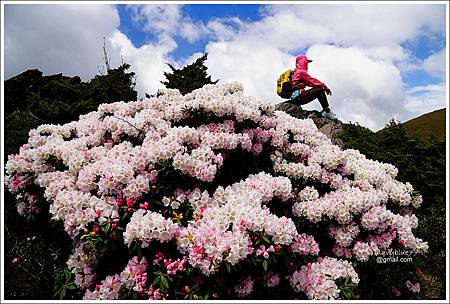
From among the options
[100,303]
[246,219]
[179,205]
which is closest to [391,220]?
[246,219]

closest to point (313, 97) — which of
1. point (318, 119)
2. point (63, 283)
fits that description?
point (318, 119)

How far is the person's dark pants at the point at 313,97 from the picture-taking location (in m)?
9.70

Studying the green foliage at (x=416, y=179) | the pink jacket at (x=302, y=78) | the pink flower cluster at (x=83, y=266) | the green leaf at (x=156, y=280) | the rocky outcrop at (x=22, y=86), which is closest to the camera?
the green leaf at (x=156, y=280)

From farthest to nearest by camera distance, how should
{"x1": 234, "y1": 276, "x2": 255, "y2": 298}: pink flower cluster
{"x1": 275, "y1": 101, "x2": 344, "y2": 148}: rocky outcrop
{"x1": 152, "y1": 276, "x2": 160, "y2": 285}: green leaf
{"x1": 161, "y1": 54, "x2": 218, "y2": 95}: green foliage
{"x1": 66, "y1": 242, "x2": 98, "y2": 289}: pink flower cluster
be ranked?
{"x1": 161, "y1": 54, "x2": 218, "y2": 95}: green foliage → {"x1": 275, "y1": 101, "x2": 344, "y2": 148}: rocky outcrop → {"x1": 66, "y1": 242, "x2": 98, "y2": 289}: pink flower cluster → {"x1": 234, "y1": 276, "x2": 255, "y2": 298}: pink flower cluster → {"x1": 152, "y1": 276, "x2": 160, "y2": 285}: green leaf

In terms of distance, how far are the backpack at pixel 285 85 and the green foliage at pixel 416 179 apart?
1.50 meters

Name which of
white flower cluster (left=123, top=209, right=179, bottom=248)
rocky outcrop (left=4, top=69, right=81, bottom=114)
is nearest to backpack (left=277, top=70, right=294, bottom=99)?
rocky outcrop (left=4, top=69, right=81, bottom=114)

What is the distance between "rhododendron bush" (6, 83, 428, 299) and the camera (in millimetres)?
3439

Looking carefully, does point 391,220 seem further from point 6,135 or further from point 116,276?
point 6,135

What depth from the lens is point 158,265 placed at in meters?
3.46

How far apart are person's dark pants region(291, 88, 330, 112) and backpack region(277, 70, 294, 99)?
0.72 ft

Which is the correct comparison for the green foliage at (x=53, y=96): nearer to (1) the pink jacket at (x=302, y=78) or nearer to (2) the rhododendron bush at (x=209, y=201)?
(2) the rhododendron bush at (x=209, y=201)

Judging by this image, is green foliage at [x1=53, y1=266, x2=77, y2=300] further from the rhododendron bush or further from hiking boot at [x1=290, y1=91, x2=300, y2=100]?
hiking boot at [x1=290, y1=91, x2=300, y2=100]

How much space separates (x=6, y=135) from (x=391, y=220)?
517cm

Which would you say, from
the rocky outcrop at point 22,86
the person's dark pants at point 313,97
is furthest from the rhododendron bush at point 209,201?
the rocky outcrop at point 22,86
